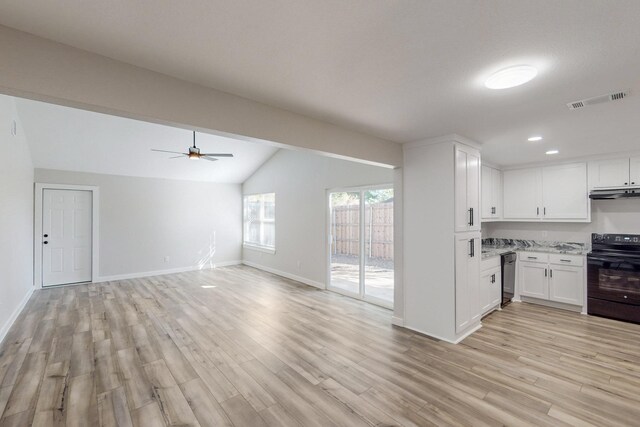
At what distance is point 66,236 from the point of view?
5.95 metres

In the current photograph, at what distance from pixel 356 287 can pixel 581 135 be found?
3.74 meters

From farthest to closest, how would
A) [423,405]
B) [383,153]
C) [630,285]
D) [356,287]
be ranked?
[356,287] → [630,285] → [383,153] → [423,405]

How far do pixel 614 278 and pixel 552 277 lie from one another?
0.70 m

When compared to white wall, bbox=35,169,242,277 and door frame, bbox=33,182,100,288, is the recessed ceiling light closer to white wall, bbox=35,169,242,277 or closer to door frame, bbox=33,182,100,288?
white wall, bbox=35,169,242,277

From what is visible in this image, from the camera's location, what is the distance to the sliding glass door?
4699 millimetres

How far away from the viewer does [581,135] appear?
3312 millimetres

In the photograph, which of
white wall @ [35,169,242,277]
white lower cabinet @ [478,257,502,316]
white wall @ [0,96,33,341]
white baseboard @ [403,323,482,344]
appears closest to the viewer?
white baseboard @ [403,323,482,344]

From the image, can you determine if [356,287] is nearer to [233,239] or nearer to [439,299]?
[439,299]

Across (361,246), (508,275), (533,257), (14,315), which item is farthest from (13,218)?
(533,257)

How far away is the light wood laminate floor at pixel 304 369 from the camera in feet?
7.05

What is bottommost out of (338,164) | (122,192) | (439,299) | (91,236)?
(439,299)

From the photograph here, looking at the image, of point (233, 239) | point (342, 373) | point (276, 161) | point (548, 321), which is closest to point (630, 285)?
point (548, 321)

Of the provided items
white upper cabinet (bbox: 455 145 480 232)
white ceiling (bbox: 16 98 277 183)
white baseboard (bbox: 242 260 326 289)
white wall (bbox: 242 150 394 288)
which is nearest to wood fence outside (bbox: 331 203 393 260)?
white wall (bbox: 242 150 394 288)

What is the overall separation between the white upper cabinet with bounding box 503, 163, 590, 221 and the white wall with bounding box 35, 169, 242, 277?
22.1ft
